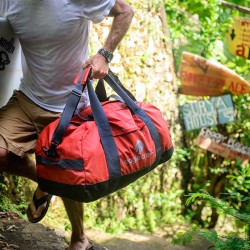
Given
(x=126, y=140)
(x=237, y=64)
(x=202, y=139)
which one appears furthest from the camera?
(x=237, y=64)

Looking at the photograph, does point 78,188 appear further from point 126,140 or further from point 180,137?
point 180,137

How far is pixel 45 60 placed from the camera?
2816 millimetres

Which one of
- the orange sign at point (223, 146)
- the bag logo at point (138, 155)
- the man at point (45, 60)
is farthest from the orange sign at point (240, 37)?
the bag logo at point (138, 155)

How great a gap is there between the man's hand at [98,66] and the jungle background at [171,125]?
183 cm

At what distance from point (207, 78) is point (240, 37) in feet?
2.23

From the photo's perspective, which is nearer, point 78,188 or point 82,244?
point 78,188

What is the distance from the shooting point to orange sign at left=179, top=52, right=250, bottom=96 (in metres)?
5.68

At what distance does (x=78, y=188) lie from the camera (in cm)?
239

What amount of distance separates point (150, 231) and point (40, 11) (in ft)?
11.6

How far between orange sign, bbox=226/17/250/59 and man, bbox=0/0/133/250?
320cm

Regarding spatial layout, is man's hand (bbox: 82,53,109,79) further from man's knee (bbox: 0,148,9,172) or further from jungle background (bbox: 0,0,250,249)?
jungle background (bbox: 0,0,250,249)

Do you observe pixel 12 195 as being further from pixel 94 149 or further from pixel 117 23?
pixel 117 23

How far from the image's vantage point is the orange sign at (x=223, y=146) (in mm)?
5844

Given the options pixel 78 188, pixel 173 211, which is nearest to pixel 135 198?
pixel 173 211
